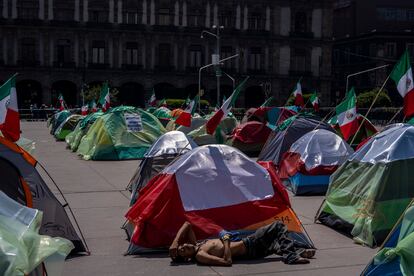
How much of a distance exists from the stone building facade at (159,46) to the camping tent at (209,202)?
189 ft

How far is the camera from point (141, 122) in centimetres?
2273

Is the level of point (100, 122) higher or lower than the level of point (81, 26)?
lower

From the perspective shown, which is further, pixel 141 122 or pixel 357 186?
pixel 141 122

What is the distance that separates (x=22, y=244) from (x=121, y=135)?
18044 millimetres

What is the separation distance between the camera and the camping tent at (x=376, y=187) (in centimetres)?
923

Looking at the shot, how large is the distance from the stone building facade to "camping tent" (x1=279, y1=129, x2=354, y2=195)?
53288mm

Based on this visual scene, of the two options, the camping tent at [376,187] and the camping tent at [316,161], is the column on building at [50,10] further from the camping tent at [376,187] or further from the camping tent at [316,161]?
the camping tent at [376,187]

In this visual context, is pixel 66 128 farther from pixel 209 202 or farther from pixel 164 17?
pixel 164 17

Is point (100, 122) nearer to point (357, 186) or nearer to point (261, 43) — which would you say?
point (357, 186)

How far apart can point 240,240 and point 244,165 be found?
1.22 metres

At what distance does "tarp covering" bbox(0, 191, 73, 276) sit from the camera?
166 inches

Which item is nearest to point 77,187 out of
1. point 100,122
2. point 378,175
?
point 100,122

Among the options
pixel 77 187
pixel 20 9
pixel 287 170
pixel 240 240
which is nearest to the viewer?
pixel 240 240

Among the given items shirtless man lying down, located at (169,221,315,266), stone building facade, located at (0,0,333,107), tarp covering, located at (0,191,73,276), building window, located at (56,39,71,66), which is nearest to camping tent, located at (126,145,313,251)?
shirtless man lying down, located at (169,221,315,266)
